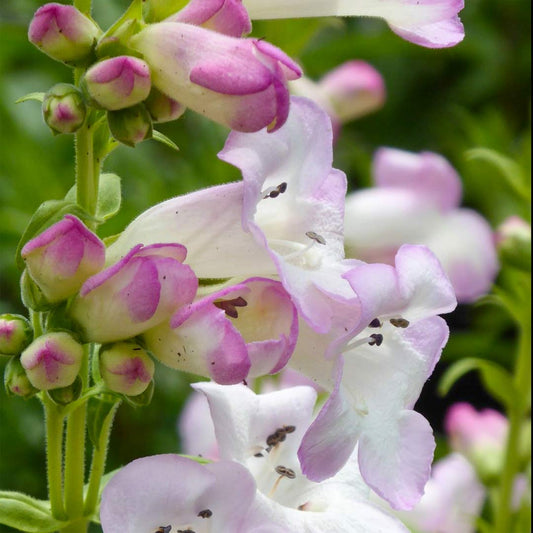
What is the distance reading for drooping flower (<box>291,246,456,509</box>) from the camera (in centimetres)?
79

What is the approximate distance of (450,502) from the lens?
5.36ft

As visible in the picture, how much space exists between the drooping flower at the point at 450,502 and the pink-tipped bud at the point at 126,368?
2.73 ft

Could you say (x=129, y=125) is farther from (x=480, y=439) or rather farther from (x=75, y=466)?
(x=480, y=439)

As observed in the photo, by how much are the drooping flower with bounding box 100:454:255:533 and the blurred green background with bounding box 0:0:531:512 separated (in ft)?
2.86

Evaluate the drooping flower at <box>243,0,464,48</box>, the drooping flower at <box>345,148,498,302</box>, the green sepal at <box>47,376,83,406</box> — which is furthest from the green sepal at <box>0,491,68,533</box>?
the drooping flower at <box>345,148,498,302</box>

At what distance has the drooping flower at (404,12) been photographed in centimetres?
87

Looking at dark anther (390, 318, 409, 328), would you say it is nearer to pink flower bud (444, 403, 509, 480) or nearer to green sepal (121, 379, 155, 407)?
green sepal (121, 379, 155, 407)

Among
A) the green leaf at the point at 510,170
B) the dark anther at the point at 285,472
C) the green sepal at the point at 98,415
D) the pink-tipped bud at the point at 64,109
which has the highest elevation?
the pink-tipped bud at the point at 64,109

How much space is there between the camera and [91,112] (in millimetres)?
838

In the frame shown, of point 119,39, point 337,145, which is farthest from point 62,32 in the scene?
point 337,145

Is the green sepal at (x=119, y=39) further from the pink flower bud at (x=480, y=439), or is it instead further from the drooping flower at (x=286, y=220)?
the pink flower bud at (x=480, y=439)

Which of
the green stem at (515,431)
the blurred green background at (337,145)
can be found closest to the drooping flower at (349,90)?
the blurred green background at (337,145)

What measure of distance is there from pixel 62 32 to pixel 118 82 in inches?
2.4

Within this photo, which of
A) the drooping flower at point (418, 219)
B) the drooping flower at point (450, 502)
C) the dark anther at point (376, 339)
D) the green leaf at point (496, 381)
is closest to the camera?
the dark anther at point (376, 339)
